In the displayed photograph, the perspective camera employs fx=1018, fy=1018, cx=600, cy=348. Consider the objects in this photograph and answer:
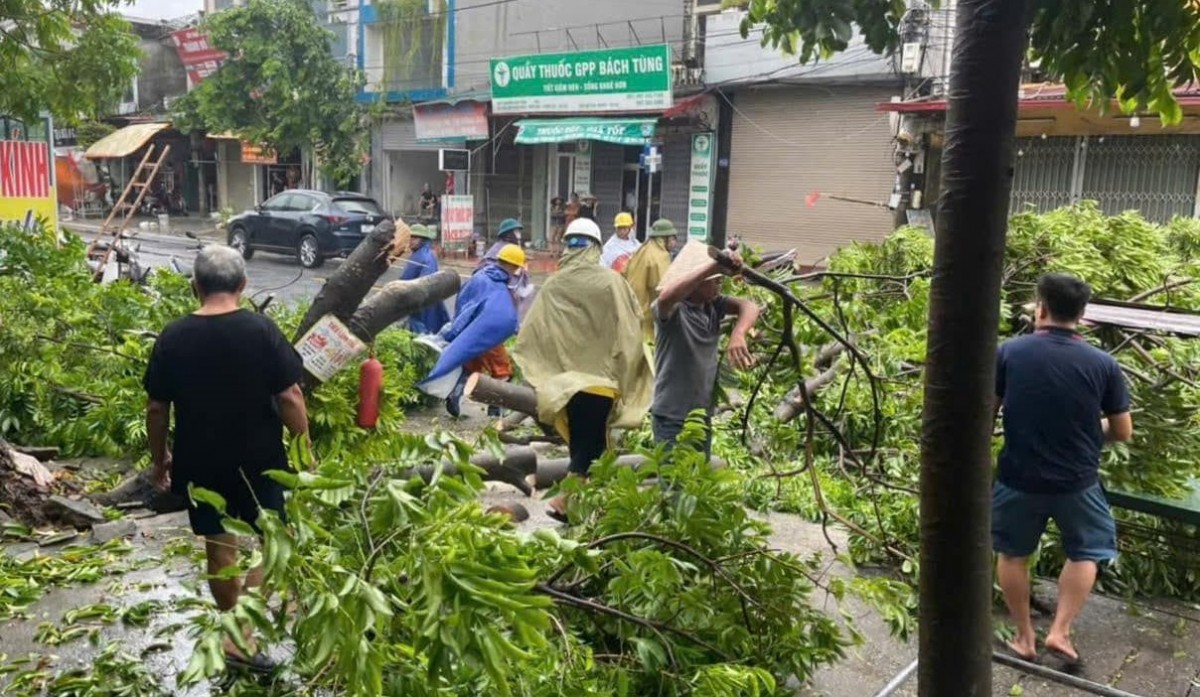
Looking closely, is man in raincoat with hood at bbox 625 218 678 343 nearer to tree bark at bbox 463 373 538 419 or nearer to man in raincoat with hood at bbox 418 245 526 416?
man in raincoat with hood at bbox 418 245 526 416

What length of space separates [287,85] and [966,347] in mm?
28532

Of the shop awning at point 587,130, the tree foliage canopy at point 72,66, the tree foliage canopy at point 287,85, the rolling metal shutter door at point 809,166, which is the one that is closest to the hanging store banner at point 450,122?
the shop awning at point 587,130

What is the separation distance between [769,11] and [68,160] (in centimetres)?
3919

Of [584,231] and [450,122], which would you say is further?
[450,122]

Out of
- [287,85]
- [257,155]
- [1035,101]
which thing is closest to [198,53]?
[257,155]

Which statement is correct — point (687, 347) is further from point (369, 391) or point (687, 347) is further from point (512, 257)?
point (512, 257)

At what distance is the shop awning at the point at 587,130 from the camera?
21.0 m

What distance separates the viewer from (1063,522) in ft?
13.9

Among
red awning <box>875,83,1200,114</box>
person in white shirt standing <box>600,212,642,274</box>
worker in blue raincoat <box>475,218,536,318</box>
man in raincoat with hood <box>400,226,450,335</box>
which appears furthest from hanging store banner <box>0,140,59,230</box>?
red awning <box>875,83,1200,114</box>

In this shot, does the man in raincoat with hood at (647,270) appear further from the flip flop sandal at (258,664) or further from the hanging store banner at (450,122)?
the hanging store banner at (450,122)

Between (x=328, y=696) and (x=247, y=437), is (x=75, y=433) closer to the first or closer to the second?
(x=247, y=437)

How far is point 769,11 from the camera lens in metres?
3.42

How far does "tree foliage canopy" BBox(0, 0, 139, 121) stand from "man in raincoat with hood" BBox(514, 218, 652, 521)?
754 cm

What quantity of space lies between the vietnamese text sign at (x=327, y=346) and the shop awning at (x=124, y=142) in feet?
100.0
